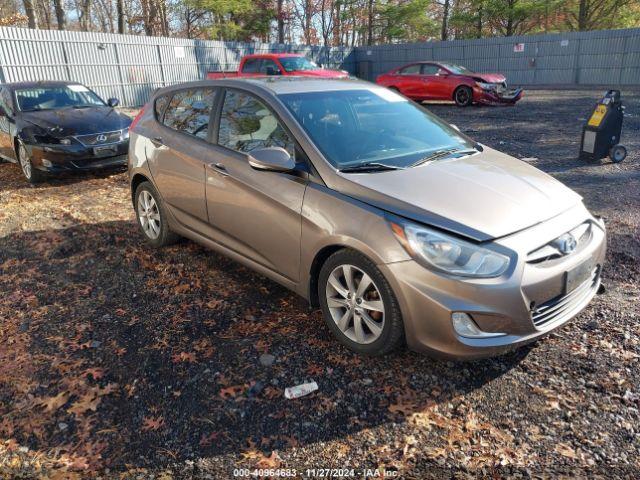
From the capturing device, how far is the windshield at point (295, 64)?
1577 cm

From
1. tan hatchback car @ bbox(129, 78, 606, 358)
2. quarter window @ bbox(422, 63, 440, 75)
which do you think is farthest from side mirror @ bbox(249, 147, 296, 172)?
quarter window @ bbox(422, 63, 440, 75)

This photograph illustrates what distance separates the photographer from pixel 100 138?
7844 millimetres

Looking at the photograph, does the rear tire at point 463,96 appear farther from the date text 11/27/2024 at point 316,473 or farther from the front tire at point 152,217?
the date text 11/27/2024 at point 316,473

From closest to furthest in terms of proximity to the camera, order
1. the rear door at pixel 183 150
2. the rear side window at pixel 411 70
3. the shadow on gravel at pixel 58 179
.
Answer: the rear door at pixel 183 150 → the shadow on gravel at pixel 58 179 → the rear side window at pixel 411 70

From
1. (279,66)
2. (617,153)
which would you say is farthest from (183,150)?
(279,66)

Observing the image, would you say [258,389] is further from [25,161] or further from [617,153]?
[617,153]

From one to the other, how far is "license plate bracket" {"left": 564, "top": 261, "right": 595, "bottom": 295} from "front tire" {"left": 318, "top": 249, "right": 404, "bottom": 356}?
0.98 meters

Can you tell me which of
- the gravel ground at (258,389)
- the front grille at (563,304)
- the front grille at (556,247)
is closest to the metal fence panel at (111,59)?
the gravel ground at (258,389)

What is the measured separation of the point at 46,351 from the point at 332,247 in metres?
2.10

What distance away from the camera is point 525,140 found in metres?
10.2

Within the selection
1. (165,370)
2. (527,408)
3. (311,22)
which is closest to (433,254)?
(527,408)

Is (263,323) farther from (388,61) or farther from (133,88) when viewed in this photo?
(388,61)

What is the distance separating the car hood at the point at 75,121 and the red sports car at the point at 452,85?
445 inches

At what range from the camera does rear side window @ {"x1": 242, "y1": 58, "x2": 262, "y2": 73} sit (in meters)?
16.3
